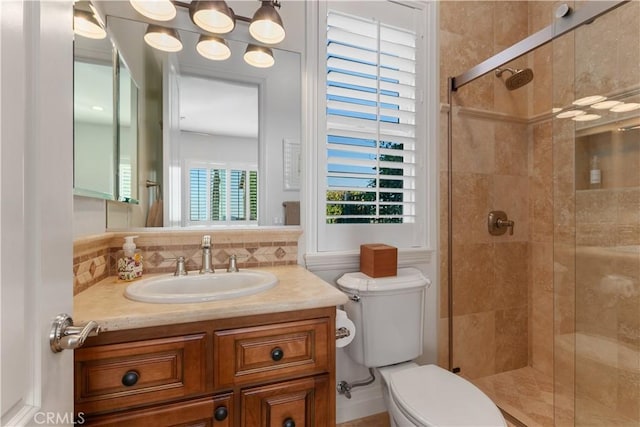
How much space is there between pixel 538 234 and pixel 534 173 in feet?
1.35

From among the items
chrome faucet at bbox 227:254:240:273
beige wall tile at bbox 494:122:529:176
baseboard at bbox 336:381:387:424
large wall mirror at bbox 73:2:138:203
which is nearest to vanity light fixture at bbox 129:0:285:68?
large wall mirror at bbox 73:2:138:203

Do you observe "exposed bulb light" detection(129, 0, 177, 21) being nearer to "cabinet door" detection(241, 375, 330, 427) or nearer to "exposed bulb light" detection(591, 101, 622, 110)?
"cabinet door" detection(241, 375, 330, 427)

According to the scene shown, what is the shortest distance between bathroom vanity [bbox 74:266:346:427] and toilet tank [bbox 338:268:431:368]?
382mm

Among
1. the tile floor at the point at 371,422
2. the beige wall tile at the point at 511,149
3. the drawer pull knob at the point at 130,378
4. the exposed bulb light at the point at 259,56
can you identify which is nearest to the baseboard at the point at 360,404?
the tile floor at the point at 371,422

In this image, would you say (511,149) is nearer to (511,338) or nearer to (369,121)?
(369,121)

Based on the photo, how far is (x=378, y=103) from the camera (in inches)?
65.1

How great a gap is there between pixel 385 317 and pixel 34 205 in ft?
4.14

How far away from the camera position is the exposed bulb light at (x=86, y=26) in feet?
3.26

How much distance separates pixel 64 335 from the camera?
542mm

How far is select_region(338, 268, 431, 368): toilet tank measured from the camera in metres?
1.35

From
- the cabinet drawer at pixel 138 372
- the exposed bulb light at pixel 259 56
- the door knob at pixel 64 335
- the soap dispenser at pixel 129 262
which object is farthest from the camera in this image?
the exposed bulb light at pixel 259 56

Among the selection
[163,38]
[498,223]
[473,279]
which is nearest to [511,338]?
[473,279]

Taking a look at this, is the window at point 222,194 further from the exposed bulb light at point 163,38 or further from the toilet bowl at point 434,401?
the toilet bowl at point 434,401

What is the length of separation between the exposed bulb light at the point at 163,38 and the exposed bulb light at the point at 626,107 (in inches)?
82.1
